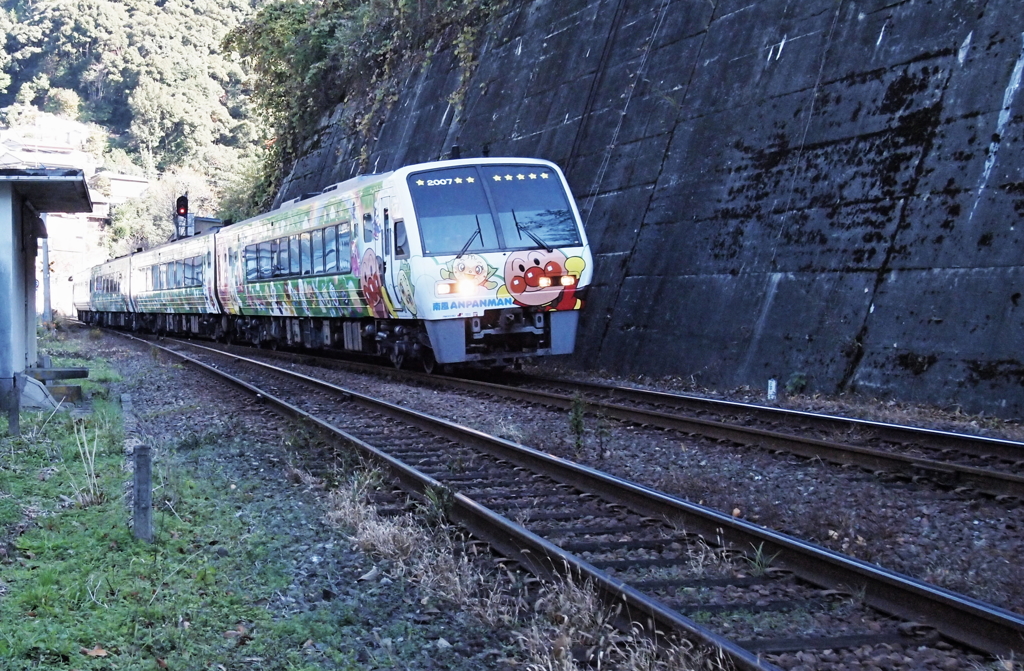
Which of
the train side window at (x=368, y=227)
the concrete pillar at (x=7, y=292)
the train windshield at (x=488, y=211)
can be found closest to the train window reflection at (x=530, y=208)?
the train windshield at (x=488, y=211)

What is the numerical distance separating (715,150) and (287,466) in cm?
891

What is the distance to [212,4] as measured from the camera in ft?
396

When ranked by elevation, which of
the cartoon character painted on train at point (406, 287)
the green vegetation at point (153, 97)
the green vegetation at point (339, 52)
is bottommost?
the cartoon character painted on train at point (406, 287)

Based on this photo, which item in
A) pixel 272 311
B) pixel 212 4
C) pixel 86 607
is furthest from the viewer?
pixel 212 4


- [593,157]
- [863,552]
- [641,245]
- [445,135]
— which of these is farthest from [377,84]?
[863,552]

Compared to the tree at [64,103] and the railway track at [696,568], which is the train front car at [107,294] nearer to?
the railway track at [696,568]

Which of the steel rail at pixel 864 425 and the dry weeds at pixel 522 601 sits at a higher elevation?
the steel rail at pixel 864 425

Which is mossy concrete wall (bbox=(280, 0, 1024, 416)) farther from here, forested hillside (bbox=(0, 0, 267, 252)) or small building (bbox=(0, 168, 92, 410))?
forested hillside (bbox=(0, 0, 267, 252))

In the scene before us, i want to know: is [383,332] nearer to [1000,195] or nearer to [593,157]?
[593,157]

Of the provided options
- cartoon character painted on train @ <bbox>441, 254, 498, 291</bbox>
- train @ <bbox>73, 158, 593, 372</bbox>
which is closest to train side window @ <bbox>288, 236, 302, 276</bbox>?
train @ <bbox>73, 158, 593, 372</bbox>

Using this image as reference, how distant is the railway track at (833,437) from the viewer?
282 inches

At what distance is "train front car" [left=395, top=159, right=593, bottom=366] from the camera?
13.9 metres

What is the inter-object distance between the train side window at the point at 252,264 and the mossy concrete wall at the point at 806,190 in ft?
24.1

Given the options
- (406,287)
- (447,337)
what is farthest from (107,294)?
(447,337)
